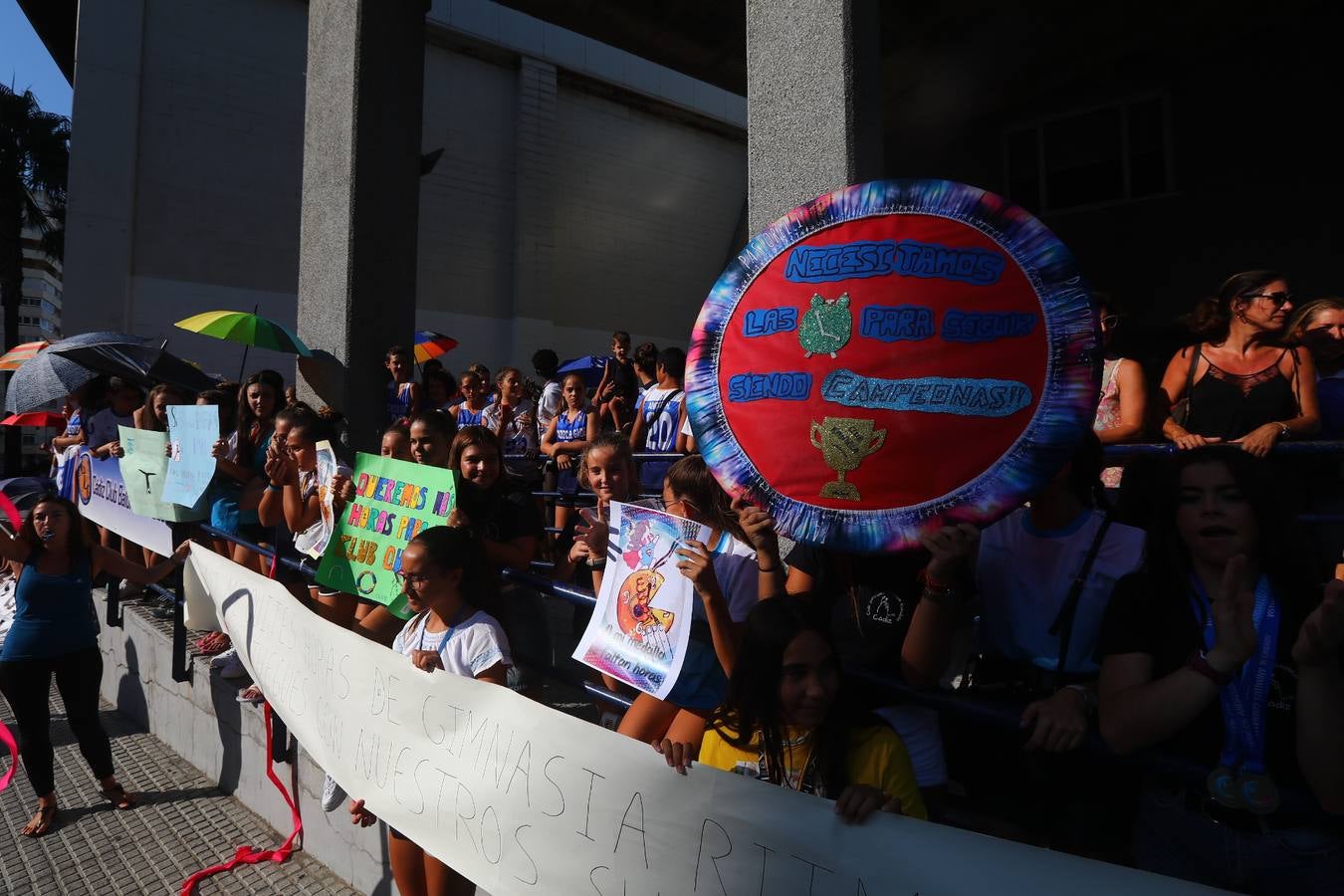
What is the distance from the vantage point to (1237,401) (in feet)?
10.3

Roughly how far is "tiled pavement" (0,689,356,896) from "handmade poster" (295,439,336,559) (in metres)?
1.21

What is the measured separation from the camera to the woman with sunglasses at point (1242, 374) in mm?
3021

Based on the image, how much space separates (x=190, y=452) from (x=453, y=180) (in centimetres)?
1240

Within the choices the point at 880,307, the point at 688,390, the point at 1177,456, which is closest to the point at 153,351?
the point at 688,390

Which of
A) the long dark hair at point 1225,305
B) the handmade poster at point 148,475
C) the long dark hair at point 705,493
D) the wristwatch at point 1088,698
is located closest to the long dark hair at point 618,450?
the long dark hair at point 705,493

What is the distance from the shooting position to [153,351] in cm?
677

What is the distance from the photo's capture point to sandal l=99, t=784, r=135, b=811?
4613mm

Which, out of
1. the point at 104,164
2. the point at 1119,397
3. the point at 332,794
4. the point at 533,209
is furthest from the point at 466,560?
the point at 533,209

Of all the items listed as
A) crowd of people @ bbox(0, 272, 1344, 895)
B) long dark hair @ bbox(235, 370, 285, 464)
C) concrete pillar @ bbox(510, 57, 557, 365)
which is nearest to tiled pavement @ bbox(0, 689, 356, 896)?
crowd of people @ bbox(0, 272, 1344, 895)

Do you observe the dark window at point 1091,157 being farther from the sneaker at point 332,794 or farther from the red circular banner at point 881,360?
the sneaker at point 332,794

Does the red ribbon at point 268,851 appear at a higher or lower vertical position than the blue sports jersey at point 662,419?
lower

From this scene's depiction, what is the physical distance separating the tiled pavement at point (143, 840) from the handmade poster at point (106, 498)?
1441 mm

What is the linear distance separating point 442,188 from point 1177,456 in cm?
1602

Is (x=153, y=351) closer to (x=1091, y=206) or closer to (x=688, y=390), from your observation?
(x=688, y=390)
